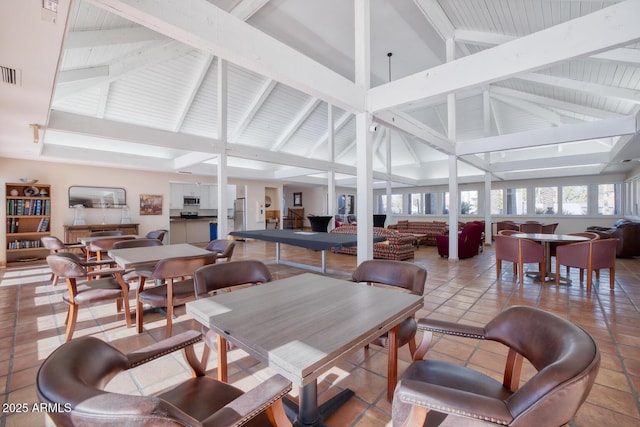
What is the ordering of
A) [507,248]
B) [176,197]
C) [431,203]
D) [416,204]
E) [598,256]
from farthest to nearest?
[416,204]
[431,203]
[176,197]
[507,248]
[598,256]

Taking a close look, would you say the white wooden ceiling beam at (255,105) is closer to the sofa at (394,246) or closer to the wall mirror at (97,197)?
the wall mirror at (97,197)

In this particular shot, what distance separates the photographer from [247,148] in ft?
20.2

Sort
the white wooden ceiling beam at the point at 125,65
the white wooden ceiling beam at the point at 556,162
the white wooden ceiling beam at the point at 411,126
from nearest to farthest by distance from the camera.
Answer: the white wooden ceiling beam at the point at 411,126 < the white wooden ceiling beam at the point at 125,65 < the white wooden ceiling beam at the point at 556,162

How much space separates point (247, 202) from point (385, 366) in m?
9.72

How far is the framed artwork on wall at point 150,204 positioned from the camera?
8.53 metres

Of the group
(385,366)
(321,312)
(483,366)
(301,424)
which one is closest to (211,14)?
(321,312)

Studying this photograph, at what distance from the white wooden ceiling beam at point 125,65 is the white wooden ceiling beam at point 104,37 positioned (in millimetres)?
552

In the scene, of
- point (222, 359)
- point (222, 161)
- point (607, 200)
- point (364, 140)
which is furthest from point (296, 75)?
point (607, 200)

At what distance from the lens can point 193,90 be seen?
20.4 ft

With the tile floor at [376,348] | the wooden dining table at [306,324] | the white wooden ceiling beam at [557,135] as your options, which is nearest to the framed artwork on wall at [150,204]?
the tile floor at [376,348]

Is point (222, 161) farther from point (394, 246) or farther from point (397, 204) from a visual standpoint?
point (397, 204)

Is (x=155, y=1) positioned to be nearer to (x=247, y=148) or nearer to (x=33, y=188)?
(x=247, y=148)

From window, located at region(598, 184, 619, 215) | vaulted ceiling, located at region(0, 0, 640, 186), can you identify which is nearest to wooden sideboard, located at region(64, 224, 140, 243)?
vaulted ceiling, located at region(0, 0, 640, 186)

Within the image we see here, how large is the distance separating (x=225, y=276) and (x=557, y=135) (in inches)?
263
